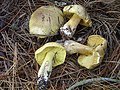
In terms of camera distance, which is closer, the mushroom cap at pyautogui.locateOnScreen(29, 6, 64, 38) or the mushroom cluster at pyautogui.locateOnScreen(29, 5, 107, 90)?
the mushroom cluster at pyautogui.locateOnScreen(29, 5, 107, 90)

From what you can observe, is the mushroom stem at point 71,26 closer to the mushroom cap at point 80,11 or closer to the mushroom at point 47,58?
the mushroom cap at point 80,11

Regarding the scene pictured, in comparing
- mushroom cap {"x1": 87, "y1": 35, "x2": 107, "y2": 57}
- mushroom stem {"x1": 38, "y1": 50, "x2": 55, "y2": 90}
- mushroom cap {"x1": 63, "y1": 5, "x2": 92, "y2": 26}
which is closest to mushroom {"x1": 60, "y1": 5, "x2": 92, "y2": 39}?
mushroom cap {"x1": 63, "y1": 5, "x2": 92, "y2": 26}

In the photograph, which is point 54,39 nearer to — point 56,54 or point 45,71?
point 56,54

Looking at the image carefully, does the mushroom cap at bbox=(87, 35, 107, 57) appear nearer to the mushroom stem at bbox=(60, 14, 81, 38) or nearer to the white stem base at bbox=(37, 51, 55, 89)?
the mushroom stem at bbox=(60, 14, 81, 38)

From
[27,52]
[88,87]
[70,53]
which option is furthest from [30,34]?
[88,87]

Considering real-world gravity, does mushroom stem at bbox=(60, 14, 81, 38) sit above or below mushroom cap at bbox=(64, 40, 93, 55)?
above

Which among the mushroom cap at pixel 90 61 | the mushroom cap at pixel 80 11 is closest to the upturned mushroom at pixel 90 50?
the mushroom cap at pixel 90 61
